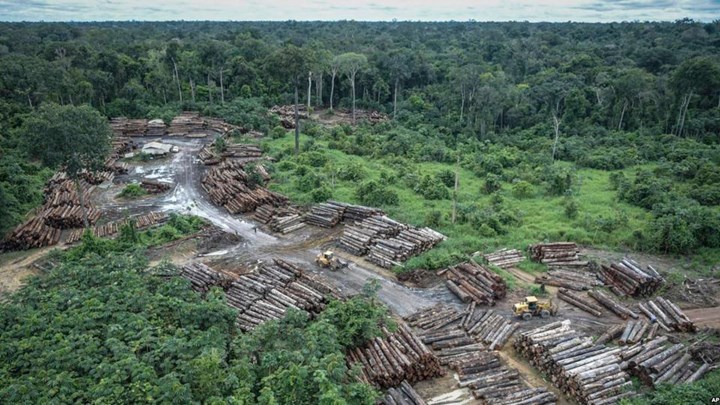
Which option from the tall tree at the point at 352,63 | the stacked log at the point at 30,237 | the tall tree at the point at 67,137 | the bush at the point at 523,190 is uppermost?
the tall tree at the point at 352,63

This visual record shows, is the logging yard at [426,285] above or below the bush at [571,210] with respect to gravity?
below

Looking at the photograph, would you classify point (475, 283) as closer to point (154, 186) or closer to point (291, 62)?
point (154, 186)

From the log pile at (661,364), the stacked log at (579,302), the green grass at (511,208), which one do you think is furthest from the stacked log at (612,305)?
the green grass at (511,208)

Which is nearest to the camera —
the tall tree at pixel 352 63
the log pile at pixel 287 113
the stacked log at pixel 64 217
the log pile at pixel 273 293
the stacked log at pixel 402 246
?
the log pile at pixel 273 293

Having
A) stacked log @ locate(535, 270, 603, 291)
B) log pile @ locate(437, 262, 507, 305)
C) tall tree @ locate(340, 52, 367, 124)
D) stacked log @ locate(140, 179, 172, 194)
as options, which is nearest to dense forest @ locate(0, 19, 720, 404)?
tall tree @ locate(340, 52, 367, 124)

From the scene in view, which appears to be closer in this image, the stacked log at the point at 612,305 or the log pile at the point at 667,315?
the log pile at the point at 667,315

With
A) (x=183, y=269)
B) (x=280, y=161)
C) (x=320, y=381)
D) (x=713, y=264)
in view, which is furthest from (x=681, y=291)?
(x=280, y=161)

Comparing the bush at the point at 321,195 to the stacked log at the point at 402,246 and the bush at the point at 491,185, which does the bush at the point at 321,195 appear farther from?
the bush at the point at 491,185

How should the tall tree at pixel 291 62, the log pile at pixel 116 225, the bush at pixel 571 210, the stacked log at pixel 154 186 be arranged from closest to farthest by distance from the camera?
the log pile at pixel 116 225 < the bush at pixel 571 210 < the stacked log at pixel 154 186 < the tall tree at pixel 291 62
